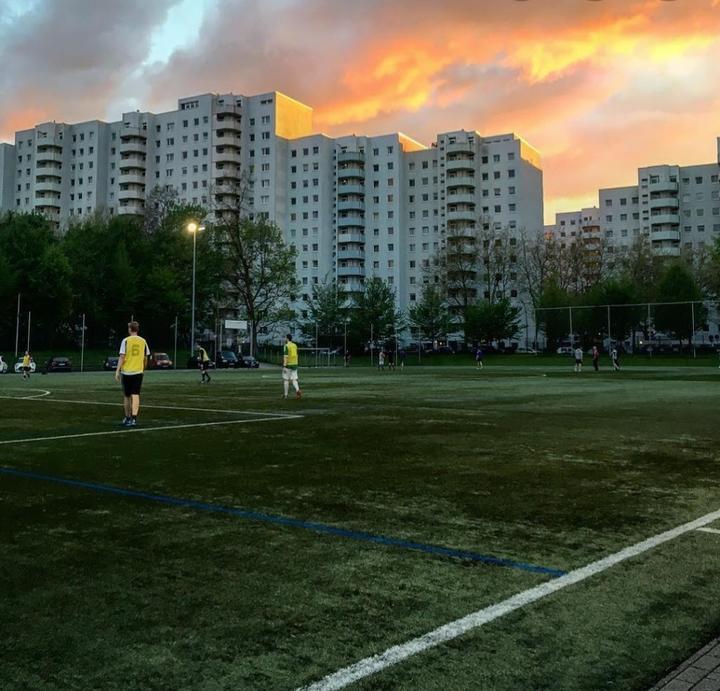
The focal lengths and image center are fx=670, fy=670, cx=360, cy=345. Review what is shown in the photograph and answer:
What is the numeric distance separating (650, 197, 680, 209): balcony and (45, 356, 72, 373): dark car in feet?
344

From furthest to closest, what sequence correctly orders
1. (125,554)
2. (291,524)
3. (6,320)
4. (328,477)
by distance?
(6,320) → (328,477) → (291,524) → (125,554)

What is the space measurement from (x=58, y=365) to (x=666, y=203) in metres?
106

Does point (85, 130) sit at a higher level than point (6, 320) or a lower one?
higher

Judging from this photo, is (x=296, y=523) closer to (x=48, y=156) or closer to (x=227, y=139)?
(x=227, y=139)

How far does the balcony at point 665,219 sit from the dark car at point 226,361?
3448 inches

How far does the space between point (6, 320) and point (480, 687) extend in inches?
2727

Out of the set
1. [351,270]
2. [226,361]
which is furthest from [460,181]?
[226,361]

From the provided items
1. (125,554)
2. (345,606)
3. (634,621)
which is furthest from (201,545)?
(634,621)

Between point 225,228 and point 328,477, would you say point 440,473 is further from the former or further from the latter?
point 225,228

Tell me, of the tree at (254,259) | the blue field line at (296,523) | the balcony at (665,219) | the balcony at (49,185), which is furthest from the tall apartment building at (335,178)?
the blue field line at (296,523)

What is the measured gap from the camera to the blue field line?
4172 millimetres

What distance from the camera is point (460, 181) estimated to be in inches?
4274

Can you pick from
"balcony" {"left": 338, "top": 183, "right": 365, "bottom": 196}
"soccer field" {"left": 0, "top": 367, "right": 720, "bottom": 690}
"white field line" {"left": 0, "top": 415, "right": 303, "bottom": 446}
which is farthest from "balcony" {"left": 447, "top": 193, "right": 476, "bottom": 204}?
"soccer field" {"left": 0, "top": 367, "right": 720, "bottom": 690}

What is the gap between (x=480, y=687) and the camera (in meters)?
2.60
